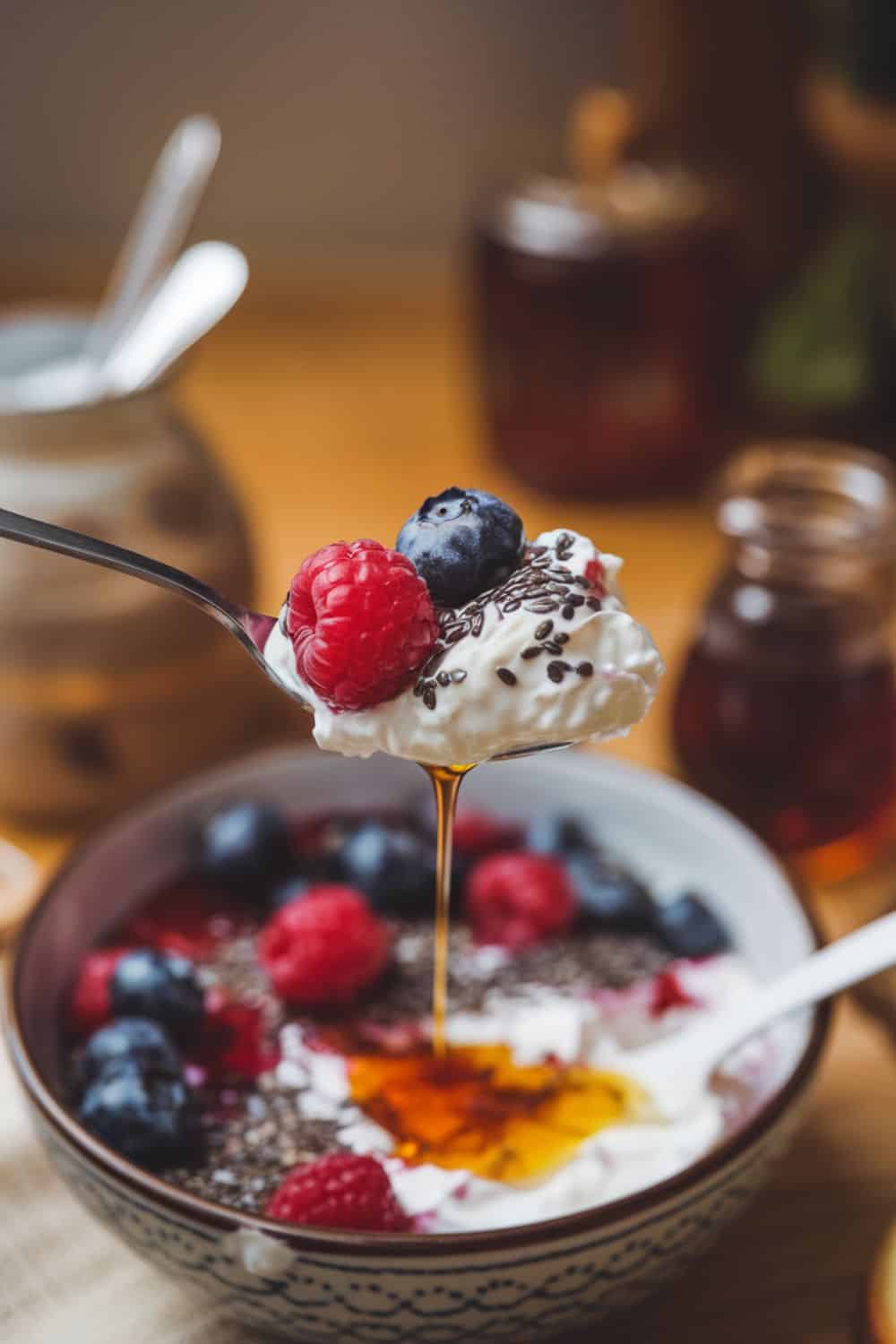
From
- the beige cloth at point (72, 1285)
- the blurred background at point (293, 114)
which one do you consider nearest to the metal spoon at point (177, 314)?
the beige cloth at point (72, 1285)

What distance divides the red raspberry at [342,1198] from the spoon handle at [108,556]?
26 cm

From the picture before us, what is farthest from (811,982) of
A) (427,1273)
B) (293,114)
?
(293,114)

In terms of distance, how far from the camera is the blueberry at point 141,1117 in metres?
0.71

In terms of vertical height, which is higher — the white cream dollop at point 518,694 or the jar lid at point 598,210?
the jar lid at point 598,210

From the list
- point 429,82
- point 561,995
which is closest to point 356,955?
point 561,995

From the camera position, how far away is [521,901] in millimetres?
896

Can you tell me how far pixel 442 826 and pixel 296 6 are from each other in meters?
1.31

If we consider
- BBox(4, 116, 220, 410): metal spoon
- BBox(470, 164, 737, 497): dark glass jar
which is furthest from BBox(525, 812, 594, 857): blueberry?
BBox(470, 164, 737, 497): dark glass jar

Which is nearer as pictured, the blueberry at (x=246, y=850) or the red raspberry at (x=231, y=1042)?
the red raspberry at (x=231, y=1042)

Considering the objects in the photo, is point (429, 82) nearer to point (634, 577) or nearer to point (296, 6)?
point (296, 6)

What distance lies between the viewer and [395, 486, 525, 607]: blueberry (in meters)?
0.65

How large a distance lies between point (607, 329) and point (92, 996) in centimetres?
86

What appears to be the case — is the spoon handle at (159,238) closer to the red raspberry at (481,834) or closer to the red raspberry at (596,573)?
the red raspberry at (481,834)

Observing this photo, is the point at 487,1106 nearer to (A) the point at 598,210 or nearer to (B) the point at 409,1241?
(B) the point at 409,1241
